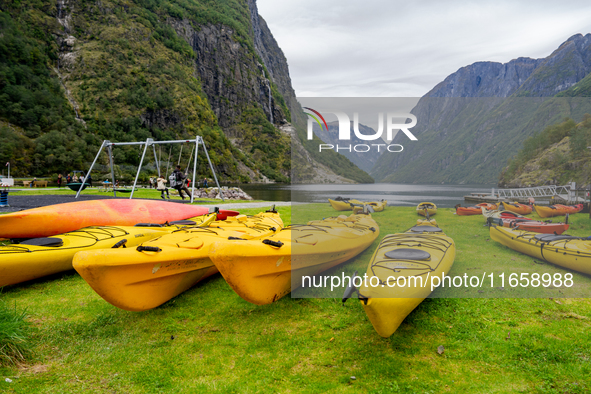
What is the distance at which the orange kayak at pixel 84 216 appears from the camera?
199 inches

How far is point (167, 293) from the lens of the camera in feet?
12.4

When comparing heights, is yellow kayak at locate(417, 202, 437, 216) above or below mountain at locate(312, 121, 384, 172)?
below

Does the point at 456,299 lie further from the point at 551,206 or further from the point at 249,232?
the point at 249,232

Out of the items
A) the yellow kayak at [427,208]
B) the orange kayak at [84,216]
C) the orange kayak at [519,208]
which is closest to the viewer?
the orange kayak at [84,216]

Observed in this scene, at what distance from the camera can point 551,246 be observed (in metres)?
3.92

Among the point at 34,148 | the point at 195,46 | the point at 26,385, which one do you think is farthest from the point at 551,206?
the point at 195,46

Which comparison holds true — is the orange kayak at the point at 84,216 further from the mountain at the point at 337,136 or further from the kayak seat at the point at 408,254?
the kayak seat at the point at 408,254

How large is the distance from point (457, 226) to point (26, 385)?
5.60 metres

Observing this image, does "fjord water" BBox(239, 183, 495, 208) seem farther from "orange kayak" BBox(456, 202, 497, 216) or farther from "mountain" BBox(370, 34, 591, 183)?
"mountain" BBox(370, 34, 591, 183)

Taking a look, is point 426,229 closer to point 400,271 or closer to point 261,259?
point 400,271

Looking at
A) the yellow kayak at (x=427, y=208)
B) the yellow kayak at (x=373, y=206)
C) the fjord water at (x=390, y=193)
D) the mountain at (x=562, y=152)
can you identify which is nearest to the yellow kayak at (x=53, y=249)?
the fjord water at (x=390, y=193)

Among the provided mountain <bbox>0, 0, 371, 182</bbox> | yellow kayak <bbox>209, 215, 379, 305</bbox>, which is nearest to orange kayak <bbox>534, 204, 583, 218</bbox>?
yellow kayak <bbox>209, 215, 379, 305</bbox>

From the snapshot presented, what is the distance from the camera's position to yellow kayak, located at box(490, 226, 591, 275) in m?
3.56

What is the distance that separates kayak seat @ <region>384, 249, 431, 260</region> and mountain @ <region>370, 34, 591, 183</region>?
1.62 metres
